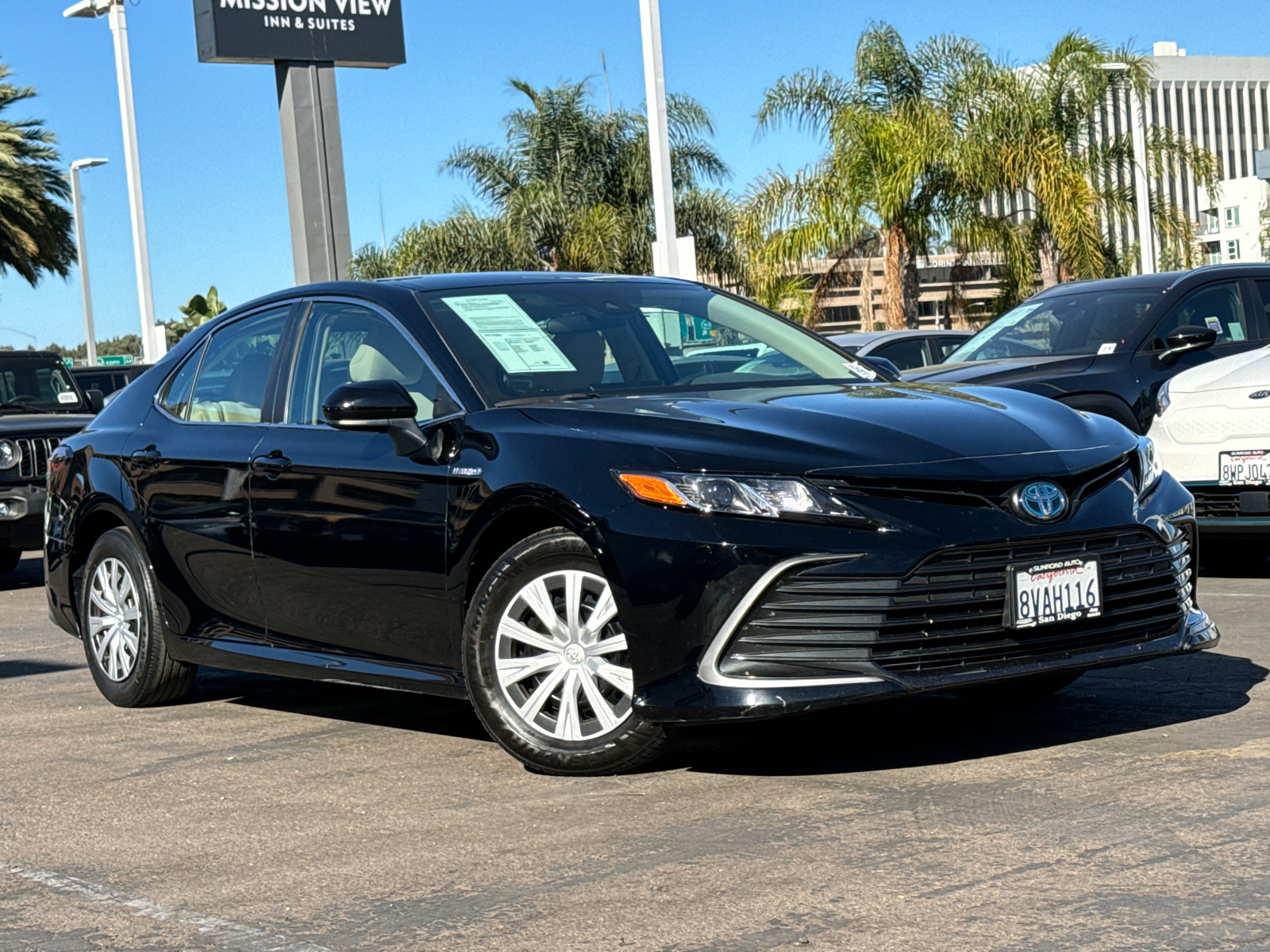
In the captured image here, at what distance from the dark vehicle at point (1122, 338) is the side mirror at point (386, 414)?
16.9 feet

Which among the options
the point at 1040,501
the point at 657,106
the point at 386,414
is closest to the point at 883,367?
the point at 1040,501

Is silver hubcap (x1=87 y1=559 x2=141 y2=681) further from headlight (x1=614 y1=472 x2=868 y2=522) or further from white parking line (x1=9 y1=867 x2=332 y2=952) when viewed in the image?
headlight (x1=614 y1=472 x2=868 y2=522)

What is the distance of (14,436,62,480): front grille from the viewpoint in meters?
12.5

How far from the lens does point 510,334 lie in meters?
5.92

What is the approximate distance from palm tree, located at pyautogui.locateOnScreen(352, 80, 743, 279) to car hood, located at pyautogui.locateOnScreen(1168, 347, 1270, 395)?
81.0 ft

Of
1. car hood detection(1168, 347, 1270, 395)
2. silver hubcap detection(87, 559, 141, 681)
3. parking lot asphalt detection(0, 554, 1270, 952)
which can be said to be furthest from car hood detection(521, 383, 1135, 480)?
car hood detection(1168, 347, 1270, 395)

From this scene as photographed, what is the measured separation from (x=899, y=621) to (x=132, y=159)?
26.0 meters

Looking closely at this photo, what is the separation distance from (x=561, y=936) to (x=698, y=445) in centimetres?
164

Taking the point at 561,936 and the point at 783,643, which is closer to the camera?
the point at 561,936

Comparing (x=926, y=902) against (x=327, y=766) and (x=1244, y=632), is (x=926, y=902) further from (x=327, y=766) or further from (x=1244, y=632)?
(x=1244, y=632)

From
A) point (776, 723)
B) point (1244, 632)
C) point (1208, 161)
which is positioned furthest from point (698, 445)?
point (1208, 161)

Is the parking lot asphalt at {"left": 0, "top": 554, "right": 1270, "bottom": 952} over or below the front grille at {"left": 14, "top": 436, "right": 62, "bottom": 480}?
below

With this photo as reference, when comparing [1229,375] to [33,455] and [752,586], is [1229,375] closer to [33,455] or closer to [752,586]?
[752,586]

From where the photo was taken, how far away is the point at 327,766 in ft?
18.8
